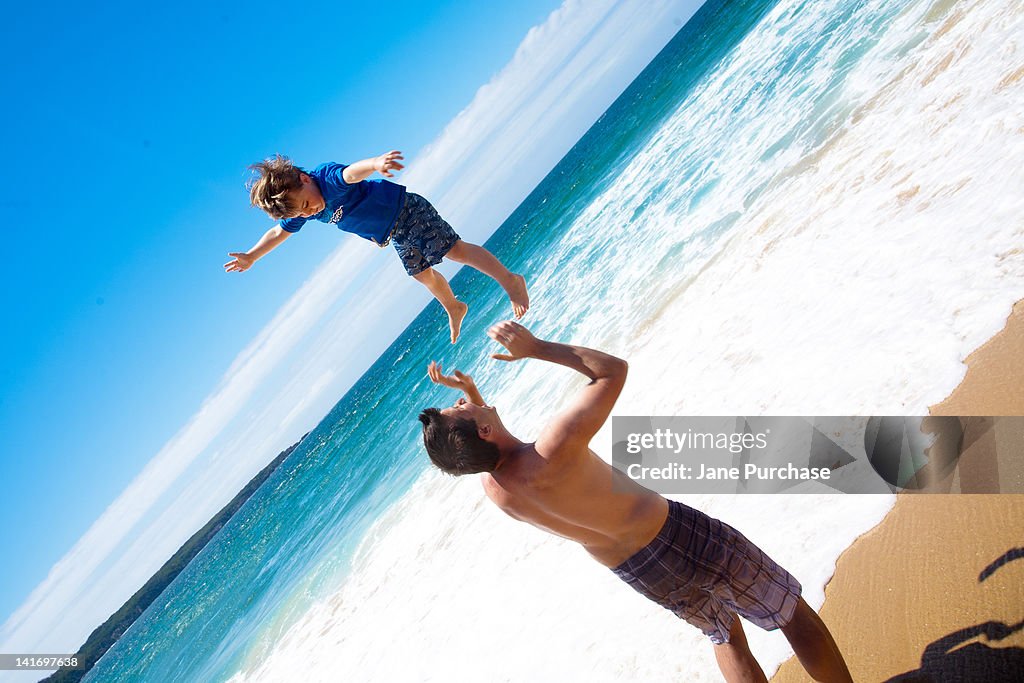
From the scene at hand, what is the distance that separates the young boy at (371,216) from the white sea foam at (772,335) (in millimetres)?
2486

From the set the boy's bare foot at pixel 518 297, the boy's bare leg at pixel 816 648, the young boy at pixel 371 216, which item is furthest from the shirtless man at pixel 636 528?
the young boy at pixel 371 216

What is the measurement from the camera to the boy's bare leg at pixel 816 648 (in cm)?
304

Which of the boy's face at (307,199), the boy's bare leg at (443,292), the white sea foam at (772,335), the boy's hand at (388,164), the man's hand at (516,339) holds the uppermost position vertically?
the boy's face at (307,199)

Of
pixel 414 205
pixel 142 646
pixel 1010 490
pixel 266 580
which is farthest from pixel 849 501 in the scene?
pixel 142 646

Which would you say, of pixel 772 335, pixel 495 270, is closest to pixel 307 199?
pixel 495 270

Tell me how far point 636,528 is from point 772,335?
4402mm

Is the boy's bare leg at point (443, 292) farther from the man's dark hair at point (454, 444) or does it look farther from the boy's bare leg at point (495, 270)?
the man's dark hair at point (454, 444)

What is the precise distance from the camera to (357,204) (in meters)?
4.74

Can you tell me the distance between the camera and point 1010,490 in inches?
136

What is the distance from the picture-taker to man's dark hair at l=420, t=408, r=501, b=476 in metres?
3.02

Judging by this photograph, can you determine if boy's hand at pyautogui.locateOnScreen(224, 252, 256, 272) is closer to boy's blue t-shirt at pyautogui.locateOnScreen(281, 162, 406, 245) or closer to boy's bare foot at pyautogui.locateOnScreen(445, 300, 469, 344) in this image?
boy's blue t-shirt at pyautogui.locateOnScreen(281, 162, 406, 245)

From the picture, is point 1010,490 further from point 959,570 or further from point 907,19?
point 907,19

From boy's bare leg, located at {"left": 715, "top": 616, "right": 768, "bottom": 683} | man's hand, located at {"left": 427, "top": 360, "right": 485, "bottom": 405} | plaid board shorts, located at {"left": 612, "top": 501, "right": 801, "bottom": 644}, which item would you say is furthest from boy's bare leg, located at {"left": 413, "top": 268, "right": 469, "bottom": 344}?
boy's bare leg, located at {"left": 715, "top": 616, "right": 768, "bottom": 683}

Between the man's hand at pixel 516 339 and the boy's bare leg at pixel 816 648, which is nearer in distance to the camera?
the man's hand at pixel 516 339
